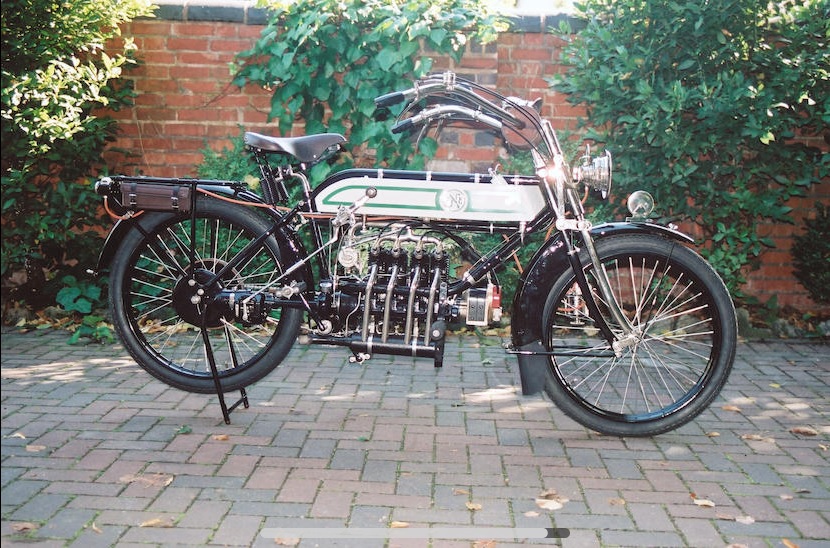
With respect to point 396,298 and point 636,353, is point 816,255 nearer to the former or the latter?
point 636,353

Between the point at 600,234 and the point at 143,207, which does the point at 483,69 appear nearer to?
the point at 600,234

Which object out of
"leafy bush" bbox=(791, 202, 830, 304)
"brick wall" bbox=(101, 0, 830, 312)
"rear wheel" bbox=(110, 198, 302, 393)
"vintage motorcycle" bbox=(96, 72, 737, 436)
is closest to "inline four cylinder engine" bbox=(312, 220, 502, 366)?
"vintage motorcycle" bbox=(96, 72, 737, 436)

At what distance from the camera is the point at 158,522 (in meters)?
2.83

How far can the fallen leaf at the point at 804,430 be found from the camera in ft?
12.7

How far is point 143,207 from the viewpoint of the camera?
3746 millimetres

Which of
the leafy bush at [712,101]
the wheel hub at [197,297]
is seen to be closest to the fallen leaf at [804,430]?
the leafy bush at [712,101]

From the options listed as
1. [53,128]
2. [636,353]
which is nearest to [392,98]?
[636,353]

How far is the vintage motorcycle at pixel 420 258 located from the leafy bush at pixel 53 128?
1661mm

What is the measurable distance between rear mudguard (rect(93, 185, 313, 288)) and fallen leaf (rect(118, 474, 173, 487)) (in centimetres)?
109

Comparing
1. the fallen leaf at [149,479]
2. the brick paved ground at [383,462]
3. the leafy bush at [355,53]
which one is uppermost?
the leafy bush at [355,53]

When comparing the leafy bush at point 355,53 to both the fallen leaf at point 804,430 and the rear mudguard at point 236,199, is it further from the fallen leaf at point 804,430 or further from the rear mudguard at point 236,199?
the fallen leaf at point 804,430

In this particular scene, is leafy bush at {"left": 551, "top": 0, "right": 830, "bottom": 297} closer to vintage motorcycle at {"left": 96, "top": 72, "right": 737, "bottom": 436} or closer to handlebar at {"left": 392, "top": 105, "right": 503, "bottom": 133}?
vintage motorcycle at {"left": 96, "top": 72, "right": 737, "bottom": 436}

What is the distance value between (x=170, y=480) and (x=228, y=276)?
1058 mm

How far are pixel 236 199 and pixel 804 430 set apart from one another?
9.56 ft
